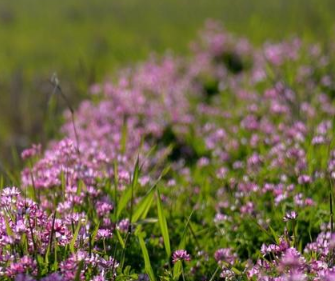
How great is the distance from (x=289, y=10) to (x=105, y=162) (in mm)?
9361

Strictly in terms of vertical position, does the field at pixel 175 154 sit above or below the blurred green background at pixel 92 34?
below

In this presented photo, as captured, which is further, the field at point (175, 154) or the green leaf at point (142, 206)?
the green leaf at point (142, 206)

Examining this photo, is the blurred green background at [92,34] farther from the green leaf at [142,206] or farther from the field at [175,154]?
the green leaf at [142,206]

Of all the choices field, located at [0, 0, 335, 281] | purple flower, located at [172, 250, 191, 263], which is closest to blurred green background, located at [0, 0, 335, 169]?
field, located at [0, 0, 335, 281]

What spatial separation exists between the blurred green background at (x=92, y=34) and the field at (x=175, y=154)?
0.06 m

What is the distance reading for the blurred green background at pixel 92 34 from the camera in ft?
30.5

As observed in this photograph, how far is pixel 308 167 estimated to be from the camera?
4801mm

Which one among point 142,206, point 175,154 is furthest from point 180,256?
point 175,154

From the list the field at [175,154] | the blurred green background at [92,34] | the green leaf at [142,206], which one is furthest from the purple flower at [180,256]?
the blurred green background at [92,34]

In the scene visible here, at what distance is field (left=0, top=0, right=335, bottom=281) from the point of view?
11.0 feet

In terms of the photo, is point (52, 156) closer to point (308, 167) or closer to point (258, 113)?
point (308, 167)

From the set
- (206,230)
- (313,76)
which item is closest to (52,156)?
(206,230)

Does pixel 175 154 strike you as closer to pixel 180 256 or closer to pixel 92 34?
pixel 180 256

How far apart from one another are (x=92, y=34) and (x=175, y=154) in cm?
763
